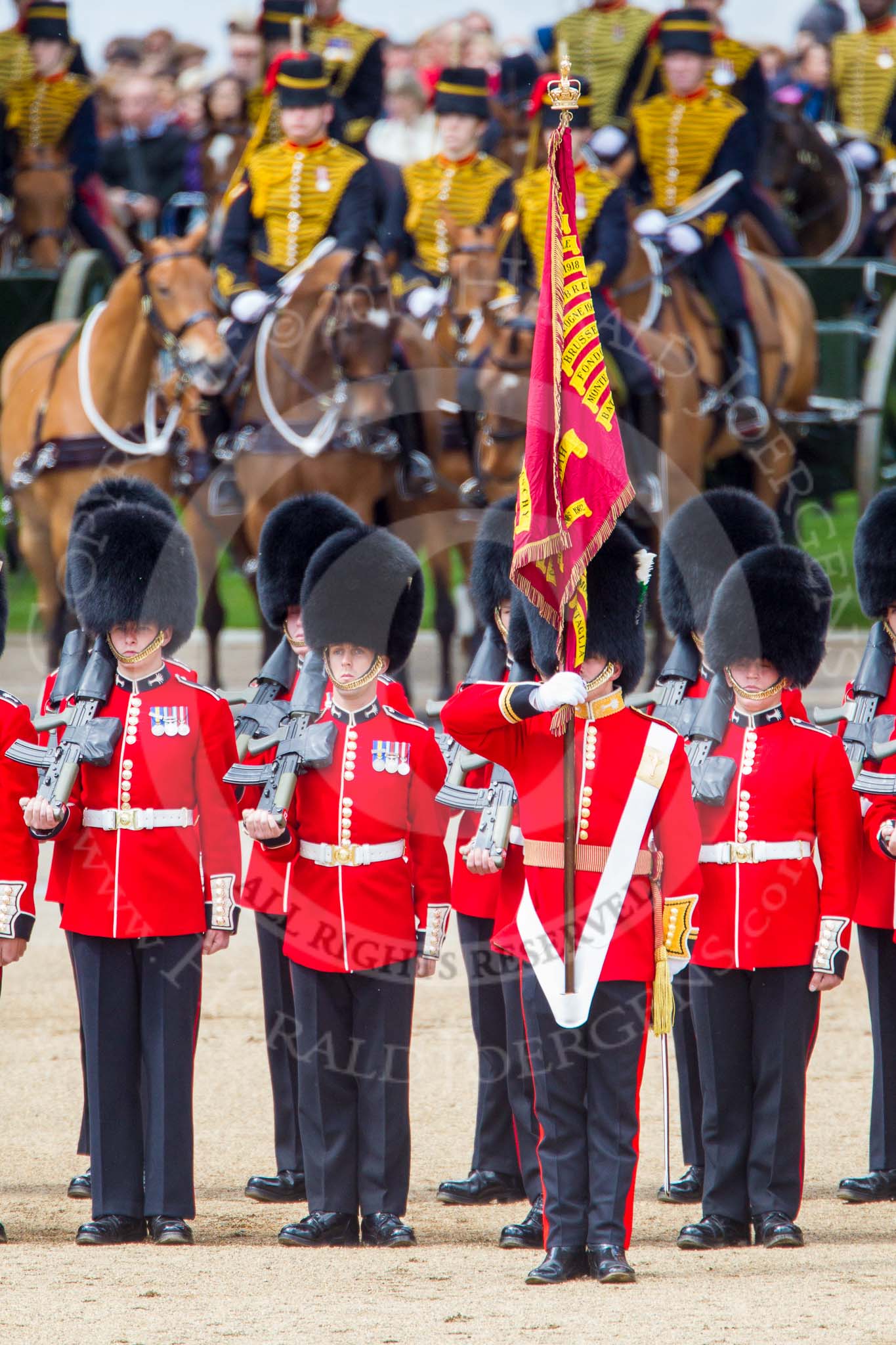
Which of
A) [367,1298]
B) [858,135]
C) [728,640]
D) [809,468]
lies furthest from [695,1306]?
[858,135]

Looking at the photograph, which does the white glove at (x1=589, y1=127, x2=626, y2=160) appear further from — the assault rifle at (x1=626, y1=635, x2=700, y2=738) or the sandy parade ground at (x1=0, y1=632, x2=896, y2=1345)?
the assault rifle at (x1=626, y1=635, x2=700, y2=738)

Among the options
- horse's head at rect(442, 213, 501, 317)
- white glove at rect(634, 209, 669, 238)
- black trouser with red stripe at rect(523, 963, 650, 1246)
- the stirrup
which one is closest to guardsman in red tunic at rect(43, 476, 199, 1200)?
black trouser with red stripe at rect(523, 963, 650, 1246)

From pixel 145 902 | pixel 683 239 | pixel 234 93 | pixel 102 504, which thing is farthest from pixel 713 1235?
pixel 234 93

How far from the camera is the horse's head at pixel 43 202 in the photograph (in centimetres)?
1077

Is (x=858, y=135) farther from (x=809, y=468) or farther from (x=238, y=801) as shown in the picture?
(x=238, y=801)

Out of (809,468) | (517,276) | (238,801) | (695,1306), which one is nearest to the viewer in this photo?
(695,1306)

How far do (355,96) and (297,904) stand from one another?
22.5 feet

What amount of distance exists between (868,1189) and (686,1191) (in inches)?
13.5

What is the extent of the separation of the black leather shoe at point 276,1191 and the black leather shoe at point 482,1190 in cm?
26

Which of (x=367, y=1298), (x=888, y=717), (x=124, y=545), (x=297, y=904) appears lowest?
(x=367, y=1298)

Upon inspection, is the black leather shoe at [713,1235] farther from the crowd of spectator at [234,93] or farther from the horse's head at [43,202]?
the horse's head at [43,202]

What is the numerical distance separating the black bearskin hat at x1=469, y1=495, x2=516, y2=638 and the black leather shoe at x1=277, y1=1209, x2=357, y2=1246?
1210 millimetres

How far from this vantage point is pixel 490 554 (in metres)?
4.97

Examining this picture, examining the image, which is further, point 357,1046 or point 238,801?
point 238,801
